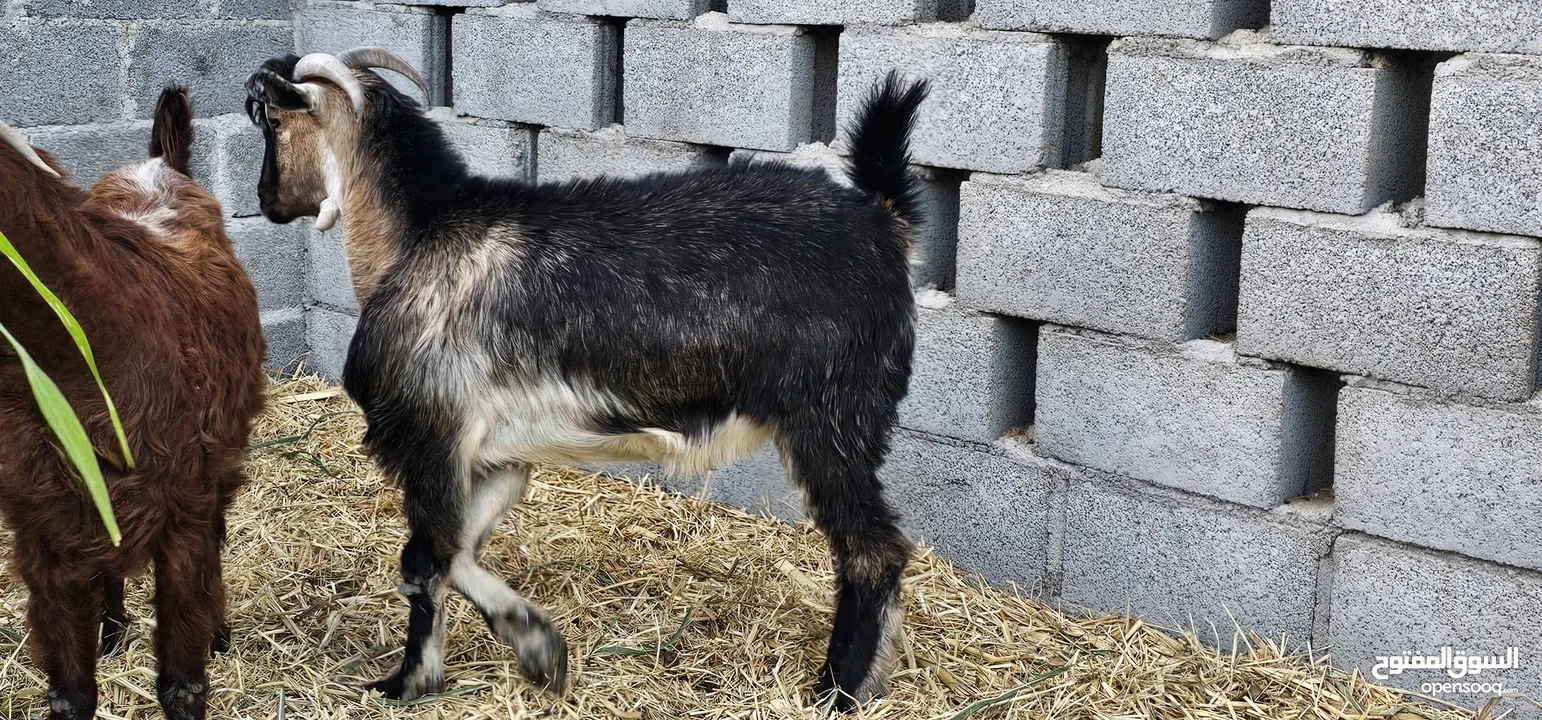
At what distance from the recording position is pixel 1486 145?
125 inches

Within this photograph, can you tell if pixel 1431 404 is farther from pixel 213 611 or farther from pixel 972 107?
pixel 213 611

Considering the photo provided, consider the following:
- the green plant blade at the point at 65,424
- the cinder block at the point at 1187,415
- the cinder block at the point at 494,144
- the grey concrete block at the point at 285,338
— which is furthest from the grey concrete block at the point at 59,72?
the green plant blade at the point at 65,424

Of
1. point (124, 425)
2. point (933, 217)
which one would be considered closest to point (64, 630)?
point (124, 425)

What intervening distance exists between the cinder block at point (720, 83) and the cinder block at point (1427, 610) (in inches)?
77.7

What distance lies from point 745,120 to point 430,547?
1.81 metres

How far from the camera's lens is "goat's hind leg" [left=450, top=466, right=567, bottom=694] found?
3.35m

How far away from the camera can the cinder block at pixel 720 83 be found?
14.5ft

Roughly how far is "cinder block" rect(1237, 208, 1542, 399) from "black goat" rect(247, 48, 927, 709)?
889mm

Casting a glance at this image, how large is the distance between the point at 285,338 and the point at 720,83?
2532 millimetres

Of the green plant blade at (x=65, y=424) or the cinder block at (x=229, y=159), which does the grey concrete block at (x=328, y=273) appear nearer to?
the cinder block at (x=229, y=159)

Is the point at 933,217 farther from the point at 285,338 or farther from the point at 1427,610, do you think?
the point at 285,338

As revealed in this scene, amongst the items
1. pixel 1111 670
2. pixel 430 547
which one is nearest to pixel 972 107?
pixel 1111 670

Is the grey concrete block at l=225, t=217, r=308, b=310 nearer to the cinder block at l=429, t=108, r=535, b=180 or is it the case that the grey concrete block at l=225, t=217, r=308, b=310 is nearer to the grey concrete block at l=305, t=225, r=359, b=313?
the grey concrete block at l=305, t=225, r=359, b=313

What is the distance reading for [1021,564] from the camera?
4.23 m
